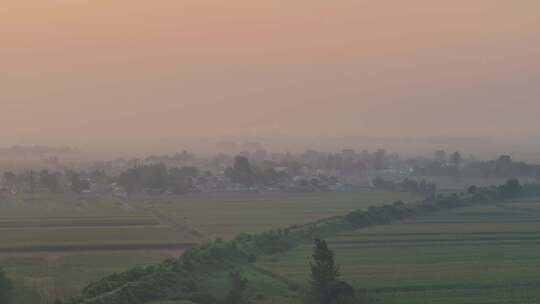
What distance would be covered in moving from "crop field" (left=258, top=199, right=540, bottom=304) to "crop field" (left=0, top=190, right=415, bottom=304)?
243 inches

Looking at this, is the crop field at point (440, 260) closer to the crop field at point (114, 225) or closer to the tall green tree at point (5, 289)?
the crop field at point (114, 225)

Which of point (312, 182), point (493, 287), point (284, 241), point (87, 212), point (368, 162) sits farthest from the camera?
point (368, 162)

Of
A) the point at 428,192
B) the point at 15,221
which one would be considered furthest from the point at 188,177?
the point at 15,221

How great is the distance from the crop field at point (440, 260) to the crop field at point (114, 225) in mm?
6164

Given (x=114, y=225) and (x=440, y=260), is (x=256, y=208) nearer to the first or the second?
(x=114, y=225)

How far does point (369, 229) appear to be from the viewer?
3969cm

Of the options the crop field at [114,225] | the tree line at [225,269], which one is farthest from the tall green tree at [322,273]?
the crop field at [114,225]

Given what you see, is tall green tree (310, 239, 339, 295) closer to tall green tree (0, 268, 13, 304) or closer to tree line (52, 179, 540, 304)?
tree line (52, 179, 540, 304)

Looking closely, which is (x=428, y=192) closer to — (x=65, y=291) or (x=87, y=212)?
(x=87, y=212)

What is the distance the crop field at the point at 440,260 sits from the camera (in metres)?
23.7

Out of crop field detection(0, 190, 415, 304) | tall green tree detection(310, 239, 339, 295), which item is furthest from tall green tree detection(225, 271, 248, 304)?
crop field detection(0, 190, 415, 304)

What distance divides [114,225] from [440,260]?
19175 millimetres

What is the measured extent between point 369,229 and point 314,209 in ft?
34.2

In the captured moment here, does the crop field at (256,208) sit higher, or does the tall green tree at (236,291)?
the crop field at (256,208)
